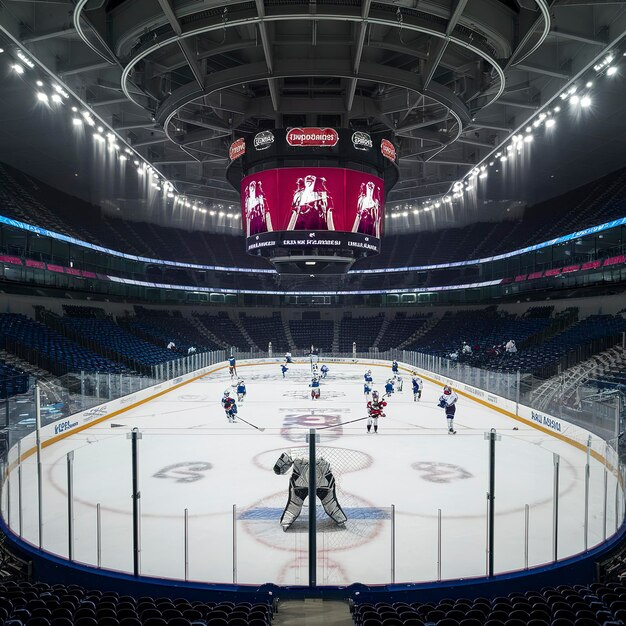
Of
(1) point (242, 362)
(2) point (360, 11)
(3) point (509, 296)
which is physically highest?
(2) point (360, 11)

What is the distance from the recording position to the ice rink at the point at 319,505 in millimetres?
6785

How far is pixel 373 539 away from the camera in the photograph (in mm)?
7500

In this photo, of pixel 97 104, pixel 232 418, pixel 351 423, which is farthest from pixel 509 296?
pixel 97 104

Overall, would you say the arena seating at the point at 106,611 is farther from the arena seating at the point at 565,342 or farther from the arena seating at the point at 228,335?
the arena seating at the point at 228,335

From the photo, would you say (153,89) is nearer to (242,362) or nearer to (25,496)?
(25,496)

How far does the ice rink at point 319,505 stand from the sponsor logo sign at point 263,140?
1329 centimetres

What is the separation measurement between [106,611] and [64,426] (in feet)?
37.2

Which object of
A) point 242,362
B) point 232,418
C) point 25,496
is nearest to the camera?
point 25,496

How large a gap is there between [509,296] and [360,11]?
27.2m

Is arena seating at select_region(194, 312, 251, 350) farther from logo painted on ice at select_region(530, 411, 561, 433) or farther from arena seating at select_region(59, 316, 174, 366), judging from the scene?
logo painted on ice at select_region(530, 411, 561, 433)

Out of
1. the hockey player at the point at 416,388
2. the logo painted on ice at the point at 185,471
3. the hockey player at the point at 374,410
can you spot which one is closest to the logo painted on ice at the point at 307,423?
the hockey player at the point at 374,410

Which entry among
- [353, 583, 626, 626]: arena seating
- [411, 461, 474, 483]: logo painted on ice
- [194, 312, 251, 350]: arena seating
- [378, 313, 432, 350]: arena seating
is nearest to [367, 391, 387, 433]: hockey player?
[411, 461, 474, 483]: logo painted on ice

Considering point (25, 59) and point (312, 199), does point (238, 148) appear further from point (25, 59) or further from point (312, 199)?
point (25, 59)

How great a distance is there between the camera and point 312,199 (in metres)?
23.9
